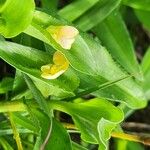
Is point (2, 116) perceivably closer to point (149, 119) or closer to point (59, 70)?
point (59, 70)

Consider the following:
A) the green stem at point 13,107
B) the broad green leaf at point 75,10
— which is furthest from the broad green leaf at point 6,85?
the broad green leaf at point 75,10

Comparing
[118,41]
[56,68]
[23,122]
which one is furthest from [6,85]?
[118,41]

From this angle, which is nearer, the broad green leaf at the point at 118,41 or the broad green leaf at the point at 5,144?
the broad green leaf at the point at 5,144

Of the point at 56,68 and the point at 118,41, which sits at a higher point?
the point at 56,68

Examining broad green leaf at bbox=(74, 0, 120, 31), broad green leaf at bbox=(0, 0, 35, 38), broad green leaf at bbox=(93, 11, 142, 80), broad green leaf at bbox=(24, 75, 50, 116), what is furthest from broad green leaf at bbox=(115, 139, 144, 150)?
broad green leaf at bbox=(0, 0, 35, 38)

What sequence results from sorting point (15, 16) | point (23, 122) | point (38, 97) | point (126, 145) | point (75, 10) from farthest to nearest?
point (126, 145), point (75, 10), point (23, 122), point (38, 97), point (15, 16)

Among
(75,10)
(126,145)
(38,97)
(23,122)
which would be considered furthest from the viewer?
(126,145)

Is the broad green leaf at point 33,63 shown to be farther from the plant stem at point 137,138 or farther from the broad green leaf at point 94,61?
the plant stem at point 137,138

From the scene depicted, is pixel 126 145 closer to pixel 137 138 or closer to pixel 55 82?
pixel 137 138
